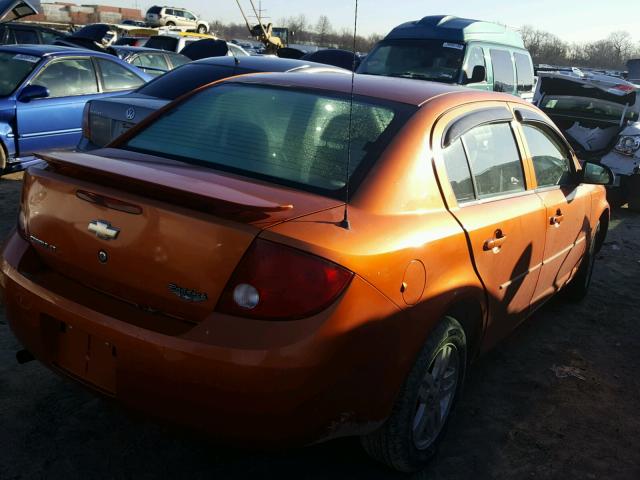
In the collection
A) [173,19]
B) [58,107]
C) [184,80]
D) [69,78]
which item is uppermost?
[184,80]

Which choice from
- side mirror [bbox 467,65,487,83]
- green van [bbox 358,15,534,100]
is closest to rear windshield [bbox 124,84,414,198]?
green van [bbox 358,15,534,100]

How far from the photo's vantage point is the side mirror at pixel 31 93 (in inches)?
263

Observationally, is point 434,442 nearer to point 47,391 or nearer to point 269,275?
point 269,275

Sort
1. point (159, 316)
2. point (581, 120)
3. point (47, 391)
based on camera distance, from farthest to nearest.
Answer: point (581, 120)
point (47, 391)
point (159, 316)

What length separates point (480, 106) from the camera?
3045 mm

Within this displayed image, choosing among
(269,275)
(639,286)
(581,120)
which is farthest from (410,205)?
(581,120)

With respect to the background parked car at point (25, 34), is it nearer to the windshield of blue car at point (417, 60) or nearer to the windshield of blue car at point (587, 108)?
the windshield of blue car at point (417, 60)

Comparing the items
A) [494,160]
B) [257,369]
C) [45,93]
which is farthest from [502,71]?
[257,369]

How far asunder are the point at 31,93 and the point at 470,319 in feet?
19.1

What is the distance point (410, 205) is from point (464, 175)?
50 cm

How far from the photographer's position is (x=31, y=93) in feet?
22.0

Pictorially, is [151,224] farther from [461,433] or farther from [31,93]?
[31,93]

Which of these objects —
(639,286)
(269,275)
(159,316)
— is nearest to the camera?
(269,275)

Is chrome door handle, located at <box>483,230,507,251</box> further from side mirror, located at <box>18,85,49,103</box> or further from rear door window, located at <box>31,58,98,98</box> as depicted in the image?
rear door window, located at <box>31,58,98,98</box>
